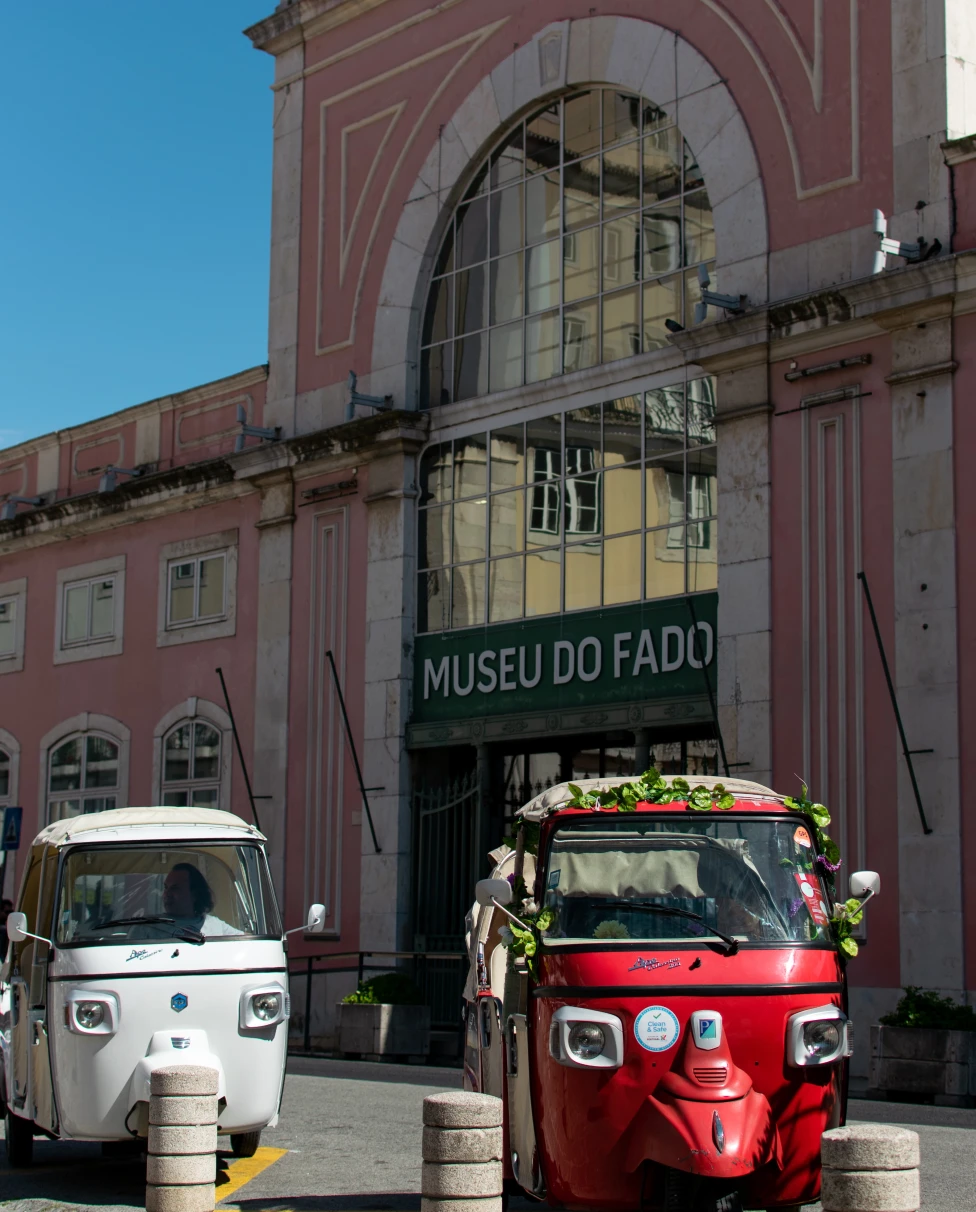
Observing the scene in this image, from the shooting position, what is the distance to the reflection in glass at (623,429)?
71.0ft

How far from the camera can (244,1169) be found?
460 inches

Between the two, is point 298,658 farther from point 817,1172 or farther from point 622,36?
point 817,1172

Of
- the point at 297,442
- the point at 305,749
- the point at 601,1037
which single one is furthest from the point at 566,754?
the point at 601,1037

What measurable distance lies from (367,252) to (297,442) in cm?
286

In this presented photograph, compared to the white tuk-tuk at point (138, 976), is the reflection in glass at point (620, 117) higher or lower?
higher

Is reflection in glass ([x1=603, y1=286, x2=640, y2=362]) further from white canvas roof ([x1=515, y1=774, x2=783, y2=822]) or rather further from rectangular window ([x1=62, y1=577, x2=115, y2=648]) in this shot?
white canvas roof ([x1=515, y1=774, x2=783, y2=822])

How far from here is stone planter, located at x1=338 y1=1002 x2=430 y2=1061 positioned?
2122cm

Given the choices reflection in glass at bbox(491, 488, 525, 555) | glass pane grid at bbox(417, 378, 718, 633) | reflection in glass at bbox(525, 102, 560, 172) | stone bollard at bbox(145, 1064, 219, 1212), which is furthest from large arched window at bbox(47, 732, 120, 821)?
stone bollard at bbox(145, 1064, 219, 1212)

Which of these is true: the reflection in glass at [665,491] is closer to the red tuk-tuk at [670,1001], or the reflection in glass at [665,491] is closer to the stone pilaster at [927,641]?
the stone pilaster at [927,641]

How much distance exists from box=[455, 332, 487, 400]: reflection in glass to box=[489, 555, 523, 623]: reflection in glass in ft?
7.93

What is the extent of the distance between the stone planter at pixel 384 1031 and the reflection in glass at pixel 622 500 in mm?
6110

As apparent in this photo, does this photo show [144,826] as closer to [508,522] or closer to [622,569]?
[622,569]

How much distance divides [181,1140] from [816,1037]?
10.6 feet

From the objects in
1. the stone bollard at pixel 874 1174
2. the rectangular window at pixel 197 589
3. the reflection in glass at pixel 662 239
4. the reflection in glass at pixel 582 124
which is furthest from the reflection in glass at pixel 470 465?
the stone bollard at pixel 874 1174
